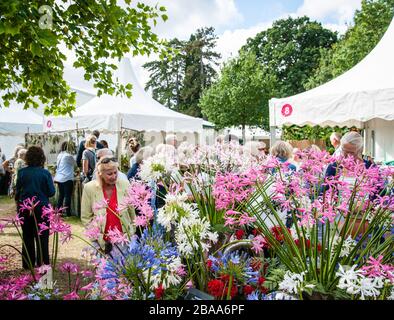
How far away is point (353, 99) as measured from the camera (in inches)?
191

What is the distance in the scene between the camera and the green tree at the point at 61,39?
9.68ft

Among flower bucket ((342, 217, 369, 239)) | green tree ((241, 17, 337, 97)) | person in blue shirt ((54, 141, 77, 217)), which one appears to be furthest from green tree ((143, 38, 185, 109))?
flower bucket ((342, 217, 369, 239))

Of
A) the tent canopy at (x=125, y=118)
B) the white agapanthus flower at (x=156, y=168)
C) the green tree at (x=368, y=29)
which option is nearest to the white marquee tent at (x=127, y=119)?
the tent canopy at (x=125, y=118)

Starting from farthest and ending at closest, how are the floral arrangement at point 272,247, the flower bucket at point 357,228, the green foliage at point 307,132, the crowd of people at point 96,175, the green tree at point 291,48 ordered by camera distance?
the green tree at point 291,48 < the green foliage at point 307,132 < the crowd of people at point 96,175 < the flower bucket at point 357,228 < the floral arrangement at point 272,247

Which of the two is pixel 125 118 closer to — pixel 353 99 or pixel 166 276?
pixel 353 99

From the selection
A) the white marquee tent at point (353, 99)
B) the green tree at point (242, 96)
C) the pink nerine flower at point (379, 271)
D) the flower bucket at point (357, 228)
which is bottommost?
the pink nerine flower at point (379, 271)

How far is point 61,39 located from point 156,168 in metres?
Result: 2.95

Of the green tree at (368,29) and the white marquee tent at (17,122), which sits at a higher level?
the green tree at (368,29)

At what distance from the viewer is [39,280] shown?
4.96 feet

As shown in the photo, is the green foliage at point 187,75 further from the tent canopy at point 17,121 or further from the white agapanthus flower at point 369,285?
the white agapanthus flower at point 369,285

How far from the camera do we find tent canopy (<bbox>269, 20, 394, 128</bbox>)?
184 inches

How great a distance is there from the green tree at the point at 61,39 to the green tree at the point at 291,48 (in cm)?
1919

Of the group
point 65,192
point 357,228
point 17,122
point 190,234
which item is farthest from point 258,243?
point 17,122
